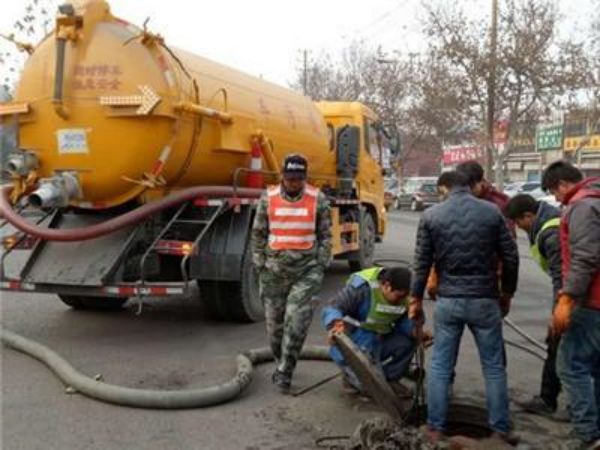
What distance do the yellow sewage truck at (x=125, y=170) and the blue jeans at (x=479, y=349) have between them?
9.41 ft

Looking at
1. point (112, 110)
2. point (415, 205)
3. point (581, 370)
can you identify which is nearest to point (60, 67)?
point (112, 110)

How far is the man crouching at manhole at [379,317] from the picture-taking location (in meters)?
4.75

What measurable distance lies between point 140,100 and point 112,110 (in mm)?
278

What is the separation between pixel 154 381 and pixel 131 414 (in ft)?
2.53

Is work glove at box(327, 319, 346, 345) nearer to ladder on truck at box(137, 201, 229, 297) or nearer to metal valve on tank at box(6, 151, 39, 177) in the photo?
ladder on truck at box(137, 201, 229, 297)

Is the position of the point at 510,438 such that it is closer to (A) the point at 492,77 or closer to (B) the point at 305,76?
(A) the point at 492,77

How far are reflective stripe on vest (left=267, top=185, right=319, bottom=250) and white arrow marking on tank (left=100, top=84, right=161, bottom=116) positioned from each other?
4.94ft

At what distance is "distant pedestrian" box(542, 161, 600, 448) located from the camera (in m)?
3.78

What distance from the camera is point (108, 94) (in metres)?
6.31

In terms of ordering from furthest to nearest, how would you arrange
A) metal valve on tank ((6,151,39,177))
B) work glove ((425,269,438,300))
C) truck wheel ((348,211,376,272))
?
truck wheel ((348,211,376,272)), metal valve on tank ((6,151,39,177)), work glove ((425,269,438,300))

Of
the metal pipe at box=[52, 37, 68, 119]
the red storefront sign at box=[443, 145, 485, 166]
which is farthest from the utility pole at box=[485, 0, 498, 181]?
the red storefront sign at box=[443, 145, 485, 166]

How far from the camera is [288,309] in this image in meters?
5.33

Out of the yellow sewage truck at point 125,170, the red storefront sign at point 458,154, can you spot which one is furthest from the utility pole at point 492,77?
the red storefront sign at point 458,154

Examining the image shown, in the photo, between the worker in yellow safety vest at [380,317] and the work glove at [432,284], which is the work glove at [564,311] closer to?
the work glove at [432,284]
